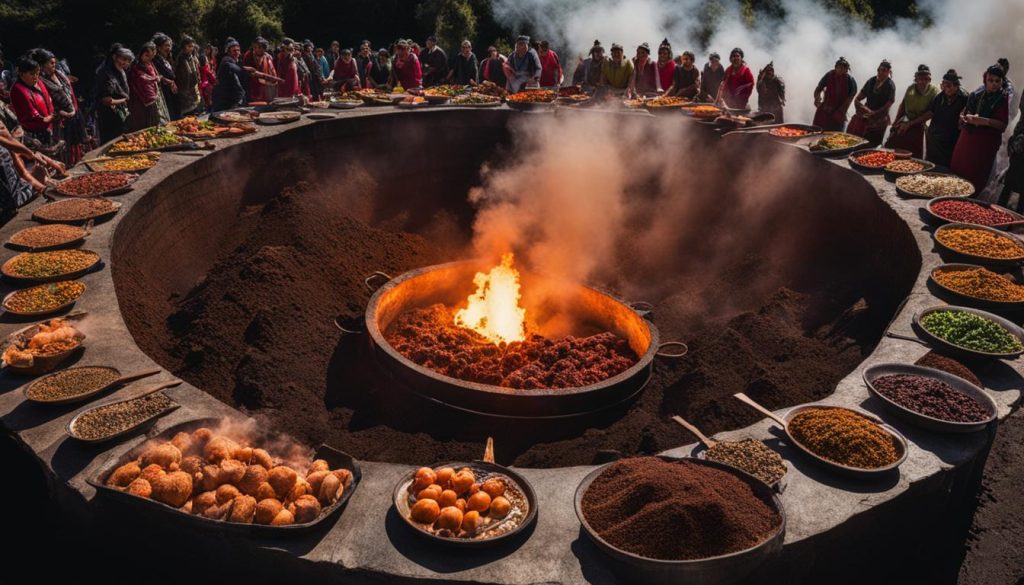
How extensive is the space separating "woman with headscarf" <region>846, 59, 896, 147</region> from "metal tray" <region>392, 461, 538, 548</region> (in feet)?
37.1

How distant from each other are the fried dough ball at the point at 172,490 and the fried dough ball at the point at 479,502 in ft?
6.11

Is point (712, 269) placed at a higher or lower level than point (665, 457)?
lower

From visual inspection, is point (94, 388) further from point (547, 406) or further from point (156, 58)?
point (156, 58)

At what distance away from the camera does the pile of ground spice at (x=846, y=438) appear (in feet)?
17.3

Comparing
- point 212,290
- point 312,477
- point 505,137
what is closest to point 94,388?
point 312,477

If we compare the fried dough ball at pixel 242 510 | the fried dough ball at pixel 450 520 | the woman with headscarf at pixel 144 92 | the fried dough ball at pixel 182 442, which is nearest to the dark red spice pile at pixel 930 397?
the fried dough ball at pixel 450 520

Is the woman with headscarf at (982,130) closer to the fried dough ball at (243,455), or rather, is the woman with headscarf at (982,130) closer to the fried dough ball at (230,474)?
the fried dough ball at (243,455)

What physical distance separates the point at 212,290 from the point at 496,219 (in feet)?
20.0

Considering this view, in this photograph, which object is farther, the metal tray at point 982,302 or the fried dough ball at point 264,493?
the metal tray at point 982,302

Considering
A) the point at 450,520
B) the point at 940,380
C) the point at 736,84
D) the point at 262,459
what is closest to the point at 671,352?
the point at 940,380

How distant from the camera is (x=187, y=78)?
52.4ft

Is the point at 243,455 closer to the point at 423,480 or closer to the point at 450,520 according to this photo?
the point at 423,480

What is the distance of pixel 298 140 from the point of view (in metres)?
13.4

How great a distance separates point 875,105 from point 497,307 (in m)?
8.68
